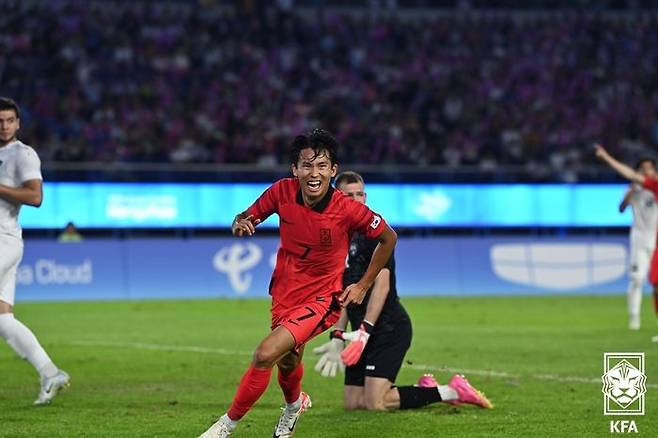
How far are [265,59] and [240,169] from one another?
783 cm

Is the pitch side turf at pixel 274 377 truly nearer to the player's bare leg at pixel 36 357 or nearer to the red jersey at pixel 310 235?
the player's bare leg at pixel 36 357

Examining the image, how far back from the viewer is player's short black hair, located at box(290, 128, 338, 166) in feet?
27.1

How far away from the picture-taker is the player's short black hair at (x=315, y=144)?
826cm

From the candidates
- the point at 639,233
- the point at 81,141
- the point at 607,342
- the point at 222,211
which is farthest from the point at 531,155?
the point at 607,342

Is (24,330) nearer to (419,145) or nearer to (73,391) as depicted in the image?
(73,391)

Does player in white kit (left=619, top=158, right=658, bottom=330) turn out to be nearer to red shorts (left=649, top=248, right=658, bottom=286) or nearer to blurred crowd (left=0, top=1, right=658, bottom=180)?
red shorts (left=649, top=248, right=658, bottom=286)

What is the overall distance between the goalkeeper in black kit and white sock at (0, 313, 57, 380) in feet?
7.96

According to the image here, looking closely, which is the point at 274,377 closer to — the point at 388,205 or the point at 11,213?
the point at 11,213

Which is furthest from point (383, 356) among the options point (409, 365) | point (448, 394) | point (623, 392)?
point (409, 365)

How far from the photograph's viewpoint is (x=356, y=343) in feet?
31.4

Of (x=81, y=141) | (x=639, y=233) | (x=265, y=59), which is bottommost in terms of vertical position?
(x=639, y=233)

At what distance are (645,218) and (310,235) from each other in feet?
41.5

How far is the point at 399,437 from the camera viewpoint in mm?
8836

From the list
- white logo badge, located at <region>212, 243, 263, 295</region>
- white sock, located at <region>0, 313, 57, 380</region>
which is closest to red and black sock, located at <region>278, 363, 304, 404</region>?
white sock, located at <region>0, 313, 57, 380</region>
